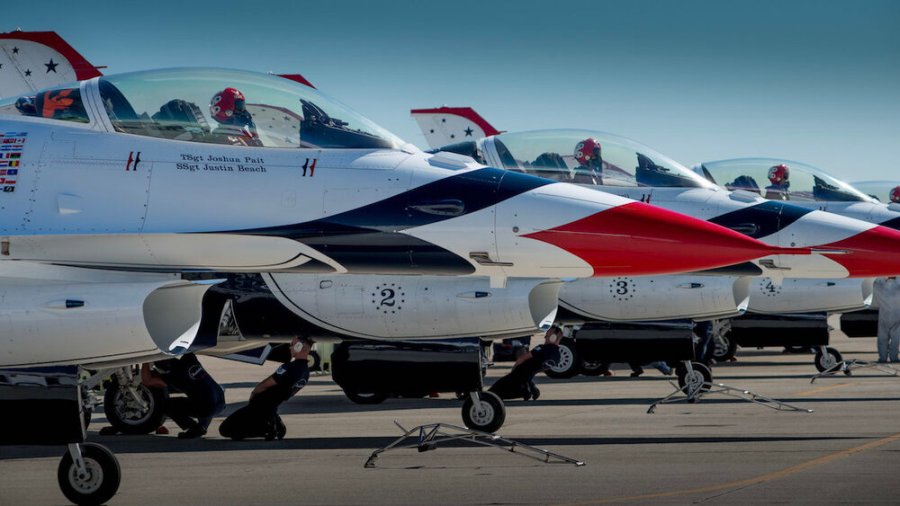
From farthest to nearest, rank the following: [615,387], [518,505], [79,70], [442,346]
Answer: [79,70], [615,387], [442,346], [518,505]

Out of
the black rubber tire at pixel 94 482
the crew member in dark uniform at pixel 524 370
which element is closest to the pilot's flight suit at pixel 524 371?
the crew member in dark uniform at pixel 524 370

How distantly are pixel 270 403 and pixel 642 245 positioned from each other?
4549 millimetres

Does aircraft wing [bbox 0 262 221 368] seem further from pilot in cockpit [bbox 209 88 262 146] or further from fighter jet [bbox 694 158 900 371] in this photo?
fighter jet [bbox 694 158 900 371]

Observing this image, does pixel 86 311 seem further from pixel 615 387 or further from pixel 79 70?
pixel 79 70

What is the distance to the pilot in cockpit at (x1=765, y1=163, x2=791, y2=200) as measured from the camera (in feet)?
68.2

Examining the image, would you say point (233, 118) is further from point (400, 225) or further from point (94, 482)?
point (94, 482)

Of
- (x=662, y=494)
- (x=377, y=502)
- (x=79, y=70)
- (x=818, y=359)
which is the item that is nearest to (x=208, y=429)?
(x=377, y=502)

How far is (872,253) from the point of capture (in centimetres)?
1508

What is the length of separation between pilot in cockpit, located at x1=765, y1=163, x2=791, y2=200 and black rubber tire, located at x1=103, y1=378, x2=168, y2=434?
11.5 m

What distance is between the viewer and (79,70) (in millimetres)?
20234

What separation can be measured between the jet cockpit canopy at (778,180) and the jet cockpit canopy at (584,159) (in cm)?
355

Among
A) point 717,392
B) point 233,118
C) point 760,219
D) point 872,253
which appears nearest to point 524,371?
point 717,392

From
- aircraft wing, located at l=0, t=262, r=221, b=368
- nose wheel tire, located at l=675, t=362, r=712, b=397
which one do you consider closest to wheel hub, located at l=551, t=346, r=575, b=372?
nose wheel tire, located at l=675, t=362, r=712, b=397

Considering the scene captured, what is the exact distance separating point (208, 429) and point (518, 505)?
631cm
